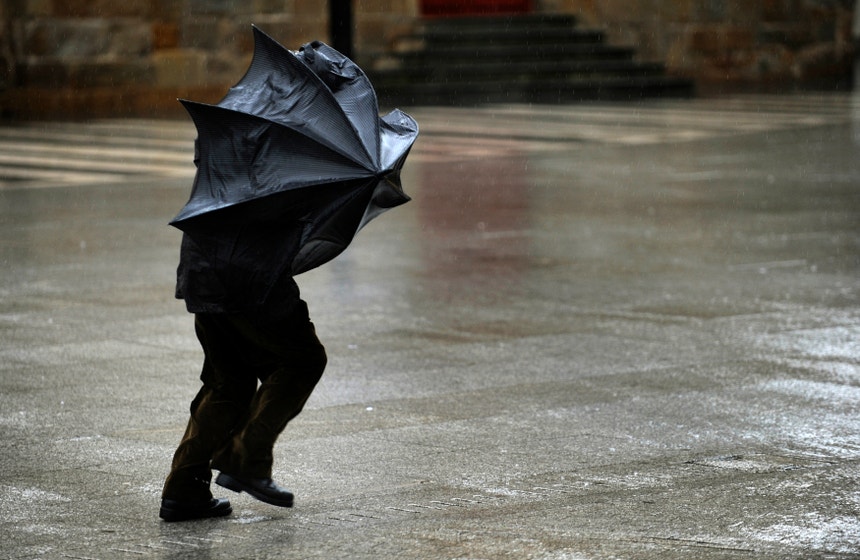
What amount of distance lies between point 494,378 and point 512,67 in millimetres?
20424

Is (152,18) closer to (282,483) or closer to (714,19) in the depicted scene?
(714,19)

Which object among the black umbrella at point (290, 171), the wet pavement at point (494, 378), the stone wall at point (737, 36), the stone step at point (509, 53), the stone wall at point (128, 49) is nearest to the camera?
the black umbrella at point (290, 171)

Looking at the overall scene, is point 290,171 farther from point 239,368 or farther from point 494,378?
point 494,378

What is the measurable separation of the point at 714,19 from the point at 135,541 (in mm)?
27358

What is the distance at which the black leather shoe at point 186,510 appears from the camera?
4.93m

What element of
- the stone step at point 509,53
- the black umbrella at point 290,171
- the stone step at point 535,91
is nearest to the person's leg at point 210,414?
the black umbrella at point 290,171

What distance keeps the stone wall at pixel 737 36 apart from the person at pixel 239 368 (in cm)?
2479

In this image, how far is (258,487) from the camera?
4945mm

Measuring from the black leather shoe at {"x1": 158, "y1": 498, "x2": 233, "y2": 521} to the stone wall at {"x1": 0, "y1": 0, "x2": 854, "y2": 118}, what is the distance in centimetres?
1835

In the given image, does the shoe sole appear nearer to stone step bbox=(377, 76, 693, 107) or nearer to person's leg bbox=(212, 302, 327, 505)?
person's leg bbox=(212, 302, 327, 505)

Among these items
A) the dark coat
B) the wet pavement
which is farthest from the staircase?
the dark coat

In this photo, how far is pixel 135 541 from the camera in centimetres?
470

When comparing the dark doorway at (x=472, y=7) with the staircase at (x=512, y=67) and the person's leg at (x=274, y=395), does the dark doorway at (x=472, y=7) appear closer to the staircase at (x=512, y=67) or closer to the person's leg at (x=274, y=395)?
the staircase at (x=512, y=67)

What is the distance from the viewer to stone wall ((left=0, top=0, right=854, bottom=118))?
2341 cm
